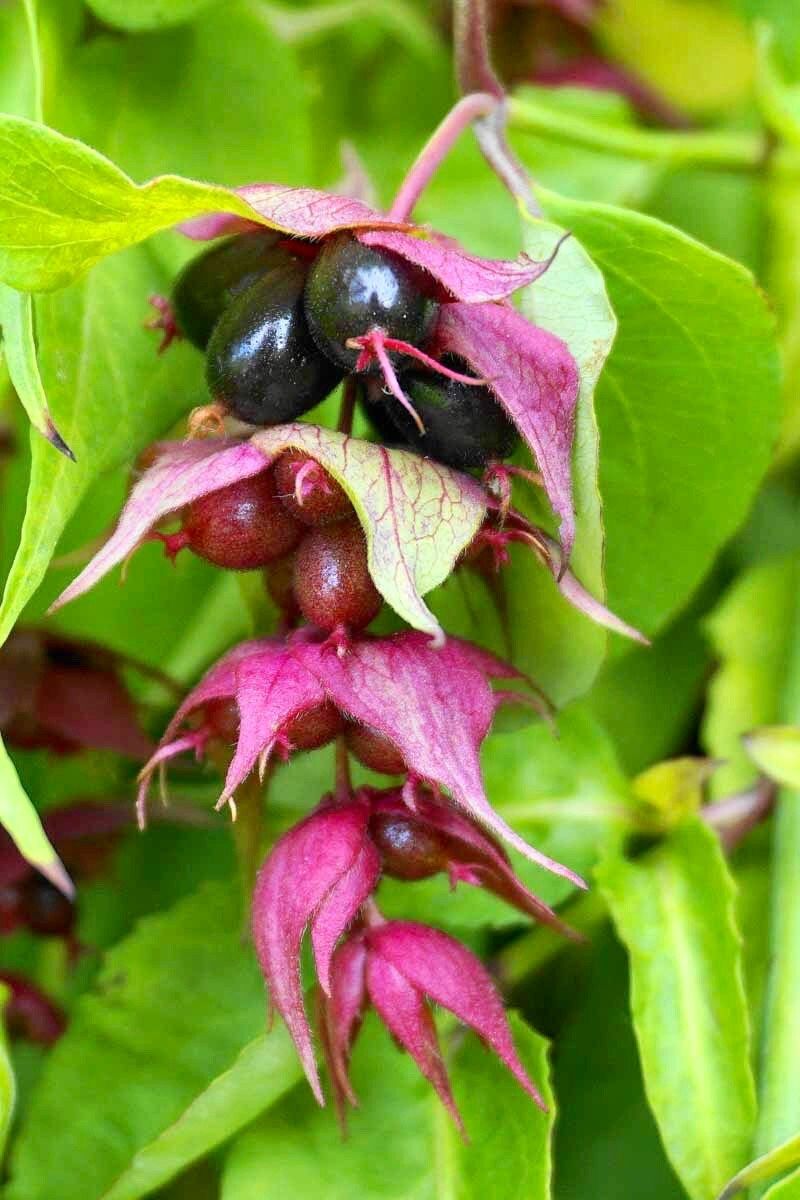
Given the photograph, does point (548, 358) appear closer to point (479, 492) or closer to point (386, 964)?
point (479, 492)

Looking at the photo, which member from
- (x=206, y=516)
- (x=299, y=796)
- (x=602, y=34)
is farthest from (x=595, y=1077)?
(x=602, y=34)

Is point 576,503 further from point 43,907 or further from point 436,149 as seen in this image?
point 43,907

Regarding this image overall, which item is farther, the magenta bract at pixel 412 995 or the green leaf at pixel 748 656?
the green leaf at pixel 748 656

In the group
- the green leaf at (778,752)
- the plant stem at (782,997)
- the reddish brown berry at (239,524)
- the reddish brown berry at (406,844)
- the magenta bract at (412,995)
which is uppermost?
the reddish brown berry at (239,524)

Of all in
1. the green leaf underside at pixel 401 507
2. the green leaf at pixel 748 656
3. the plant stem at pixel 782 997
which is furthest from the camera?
the green leaf at pixel 748 656

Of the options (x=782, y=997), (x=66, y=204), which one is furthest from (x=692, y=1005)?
(x=66, y=204)

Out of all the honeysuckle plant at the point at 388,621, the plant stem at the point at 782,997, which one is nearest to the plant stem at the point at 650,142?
the honeysuckle plant at the point at 388,621

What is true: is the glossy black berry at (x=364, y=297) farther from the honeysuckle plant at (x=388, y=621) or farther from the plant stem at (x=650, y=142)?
the plant stem at (x=650, y=142)
